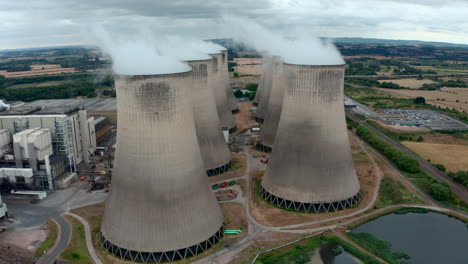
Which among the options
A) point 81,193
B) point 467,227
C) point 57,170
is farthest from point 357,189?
point 57,170

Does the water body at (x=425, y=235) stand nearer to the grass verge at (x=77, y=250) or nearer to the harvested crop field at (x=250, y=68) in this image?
the grass verge at (x=77, y=250)

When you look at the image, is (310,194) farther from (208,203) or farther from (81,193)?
(81,193)

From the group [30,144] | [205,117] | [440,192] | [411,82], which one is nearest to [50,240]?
[30,144]

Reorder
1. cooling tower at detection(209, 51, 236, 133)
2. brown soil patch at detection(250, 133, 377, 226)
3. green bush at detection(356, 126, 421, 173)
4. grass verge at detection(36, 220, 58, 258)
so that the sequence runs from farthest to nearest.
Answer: cooling tower at detection(209, 51, 236, 133) → green bush at detection(356, 126, 421, 173) → brown soil patch at detection(250, 133, 377, 226) → grass verge at detection(36, 220, 58, 258)

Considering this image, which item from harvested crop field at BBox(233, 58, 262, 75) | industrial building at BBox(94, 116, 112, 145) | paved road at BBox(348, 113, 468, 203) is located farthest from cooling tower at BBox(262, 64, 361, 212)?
harvested crop field at BBox(233, 58, 262, 75)

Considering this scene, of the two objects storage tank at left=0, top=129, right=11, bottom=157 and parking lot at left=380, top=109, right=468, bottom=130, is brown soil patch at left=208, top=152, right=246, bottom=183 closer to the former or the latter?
storage tank at left=0, top=129, right=11, bottom=157

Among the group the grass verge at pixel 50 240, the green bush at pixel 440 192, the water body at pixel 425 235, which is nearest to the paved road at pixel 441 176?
the green bush at pixel 440 192
